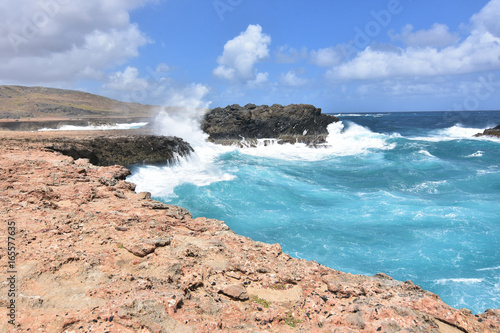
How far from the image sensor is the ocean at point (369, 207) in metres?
7.73

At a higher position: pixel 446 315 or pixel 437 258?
pixel 446 315

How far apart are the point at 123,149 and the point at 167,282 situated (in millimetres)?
13852

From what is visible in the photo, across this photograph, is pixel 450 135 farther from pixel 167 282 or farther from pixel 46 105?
pixel 46 105

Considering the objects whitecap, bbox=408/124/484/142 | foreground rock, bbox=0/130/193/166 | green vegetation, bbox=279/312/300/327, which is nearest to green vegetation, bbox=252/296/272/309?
green vegetation, bbox=279/312/300/327

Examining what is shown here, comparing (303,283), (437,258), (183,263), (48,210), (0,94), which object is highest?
(0,94)

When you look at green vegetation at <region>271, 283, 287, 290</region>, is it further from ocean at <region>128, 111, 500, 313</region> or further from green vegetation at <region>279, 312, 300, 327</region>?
ocean at <region>128, 111, 500, 313</region>

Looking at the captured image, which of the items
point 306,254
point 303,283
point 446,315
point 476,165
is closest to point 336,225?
point 306,254

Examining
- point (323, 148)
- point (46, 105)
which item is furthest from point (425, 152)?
point (46, 105)

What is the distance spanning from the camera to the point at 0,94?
58.9 m

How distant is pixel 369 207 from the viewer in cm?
1205

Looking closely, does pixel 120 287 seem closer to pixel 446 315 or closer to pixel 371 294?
pixel 371 294

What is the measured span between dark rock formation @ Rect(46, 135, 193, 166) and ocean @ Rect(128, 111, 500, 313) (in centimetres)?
63

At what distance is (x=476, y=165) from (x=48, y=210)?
23.5 meters

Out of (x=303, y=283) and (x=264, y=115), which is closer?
(x=303, y=283)
